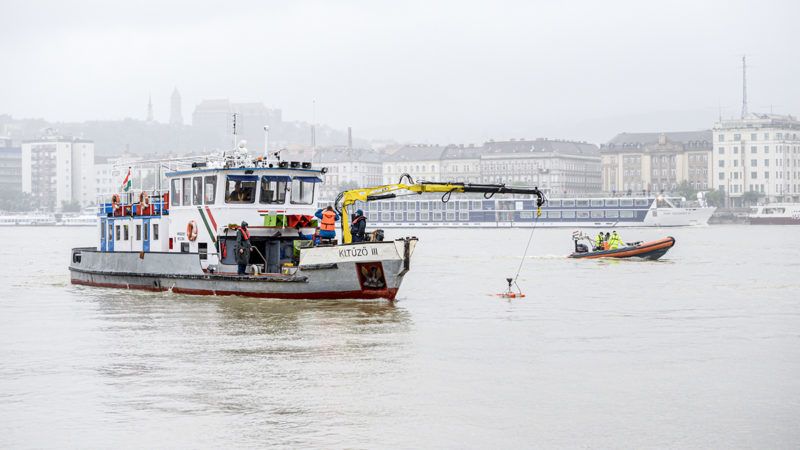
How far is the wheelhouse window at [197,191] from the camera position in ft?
129

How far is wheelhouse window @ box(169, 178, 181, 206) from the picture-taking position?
40750 mm

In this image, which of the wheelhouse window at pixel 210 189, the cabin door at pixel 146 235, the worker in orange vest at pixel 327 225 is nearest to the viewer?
the worker in orange vest at pixel 327 225

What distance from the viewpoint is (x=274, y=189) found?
39094mm

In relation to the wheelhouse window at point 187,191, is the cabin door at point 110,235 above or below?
below

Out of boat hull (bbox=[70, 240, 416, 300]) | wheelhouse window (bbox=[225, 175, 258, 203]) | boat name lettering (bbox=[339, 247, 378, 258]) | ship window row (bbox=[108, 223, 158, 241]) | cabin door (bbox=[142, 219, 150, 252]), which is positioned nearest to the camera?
boat name lettering (bbox=[339, 247, 378, 258])

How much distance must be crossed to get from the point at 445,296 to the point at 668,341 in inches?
626

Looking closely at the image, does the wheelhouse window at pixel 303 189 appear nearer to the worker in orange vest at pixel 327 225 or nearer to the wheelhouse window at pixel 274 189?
the wheelhouse window at pixel 274 189

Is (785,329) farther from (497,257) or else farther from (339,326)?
(497,257)

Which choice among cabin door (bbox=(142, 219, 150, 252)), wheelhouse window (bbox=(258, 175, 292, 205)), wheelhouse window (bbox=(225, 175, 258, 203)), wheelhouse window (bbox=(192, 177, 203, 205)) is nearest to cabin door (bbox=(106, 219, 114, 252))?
cabin door (bbox=(142, 219, 150, 252))

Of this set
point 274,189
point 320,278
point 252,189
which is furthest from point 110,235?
point 320,278

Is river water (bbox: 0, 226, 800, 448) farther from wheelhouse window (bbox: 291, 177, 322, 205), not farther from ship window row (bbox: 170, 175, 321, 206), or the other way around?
wheelhouse window (bbox: 291, 177, 322, 205)

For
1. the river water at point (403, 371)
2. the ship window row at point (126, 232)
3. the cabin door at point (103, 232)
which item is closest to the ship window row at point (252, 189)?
the ship window row at point (126, 232)

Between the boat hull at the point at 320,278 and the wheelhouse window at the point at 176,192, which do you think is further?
the wheelhouse window at the point at 176,192

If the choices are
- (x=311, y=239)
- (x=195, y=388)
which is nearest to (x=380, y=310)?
(x=311, y=239)
